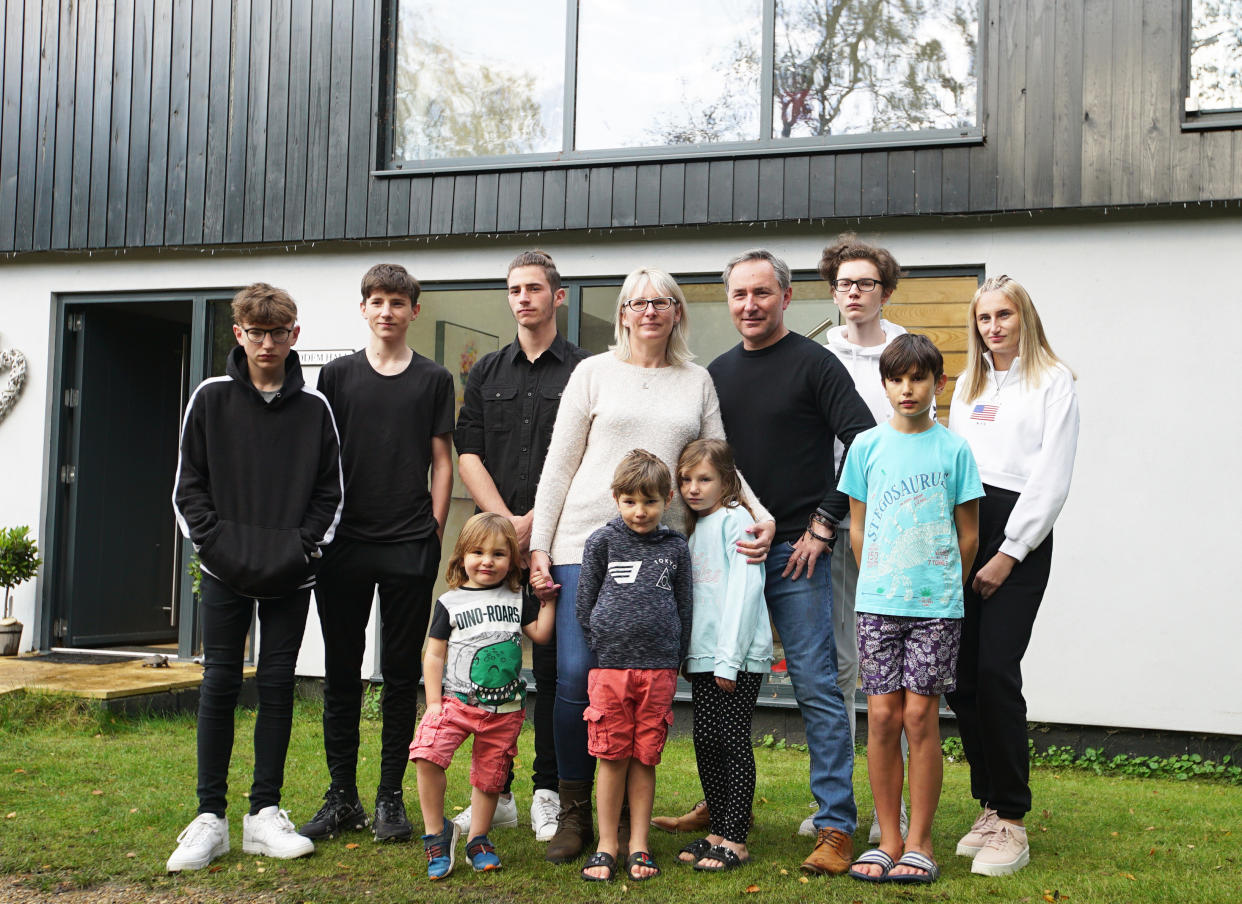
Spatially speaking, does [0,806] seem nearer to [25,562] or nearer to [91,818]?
[91,818]

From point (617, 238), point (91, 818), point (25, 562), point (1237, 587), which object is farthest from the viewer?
point (25, 562)

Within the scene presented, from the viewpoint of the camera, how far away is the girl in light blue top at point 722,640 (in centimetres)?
353

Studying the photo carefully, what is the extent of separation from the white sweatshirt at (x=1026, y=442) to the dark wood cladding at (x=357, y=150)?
8.62 feet

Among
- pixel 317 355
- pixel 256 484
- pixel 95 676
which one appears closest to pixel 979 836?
pixel 256 484

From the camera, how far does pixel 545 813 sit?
13.1ft

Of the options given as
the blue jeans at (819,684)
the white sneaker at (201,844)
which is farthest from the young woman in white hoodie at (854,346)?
the white sneaker at (201,844)

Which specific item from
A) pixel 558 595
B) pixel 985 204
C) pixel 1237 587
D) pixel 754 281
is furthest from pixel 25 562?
pixel 1237 587

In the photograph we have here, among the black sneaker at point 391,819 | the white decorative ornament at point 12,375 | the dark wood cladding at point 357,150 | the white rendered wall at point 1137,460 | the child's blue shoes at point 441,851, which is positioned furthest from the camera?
the white decorative ornament at point 12,375

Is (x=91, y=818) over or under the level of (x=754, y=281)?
under

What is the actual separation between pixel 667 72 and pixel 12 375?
15.7ft

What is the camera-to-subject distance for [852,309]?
407 centimetres

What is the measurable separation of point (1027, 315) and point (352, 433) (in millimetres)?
2276

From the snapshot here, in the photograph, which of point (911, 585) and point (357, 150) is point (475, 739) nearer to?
point (911, 585)

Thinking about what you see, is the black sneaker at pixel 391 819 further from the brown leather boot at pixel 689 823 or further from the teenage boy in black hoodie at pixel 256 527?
the brown leather boot at pixel 689 823
